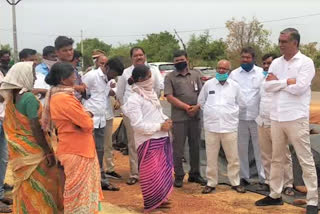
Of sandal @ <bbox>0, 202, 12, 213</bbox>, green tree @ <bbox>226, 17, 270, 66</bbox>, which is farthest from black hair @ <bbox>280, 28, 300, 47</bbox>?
green tree @ <bbox>226, 17, 270, 66</bbox>

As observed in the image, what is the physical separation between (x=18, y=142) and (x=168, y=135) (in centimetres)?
185

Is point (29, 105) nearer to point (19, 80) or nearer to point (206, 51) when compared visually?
point (19, 80)

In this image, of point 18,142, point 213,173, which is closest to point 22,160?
point 18,142

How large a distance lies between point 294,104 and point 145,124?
1.63 meters

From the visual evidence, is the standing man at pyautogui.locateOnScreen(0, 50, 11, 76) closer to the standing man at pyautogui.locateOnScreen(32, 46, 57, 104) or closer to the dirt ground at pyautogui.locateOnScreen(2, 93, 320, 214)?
the standing man at pyautogui.locateOnScreen(32, 46, 57, 104)

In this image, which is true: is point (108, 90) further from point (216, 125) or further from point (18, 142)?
point (18, 142)

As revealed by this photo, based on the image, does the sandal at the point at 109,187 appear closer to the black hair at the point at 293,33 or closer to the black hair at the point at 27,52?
the black hair at the point at 27,52

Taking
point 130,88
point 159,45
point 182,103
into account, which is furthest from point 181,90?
point 159,45

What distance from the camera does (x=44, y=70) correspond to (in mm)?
5043

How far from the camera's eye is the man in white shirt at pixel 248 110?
596 cm

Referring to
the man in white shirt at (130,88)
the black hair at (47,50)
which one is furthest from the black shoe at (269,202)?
the black hair at (47,50)

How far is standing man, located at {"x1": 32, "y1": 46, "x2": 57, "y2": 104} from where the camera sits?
486 cm

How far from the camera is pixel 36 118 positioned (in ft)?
12.3

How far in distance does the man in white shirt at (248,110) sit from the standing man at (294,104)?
1.11 metres
